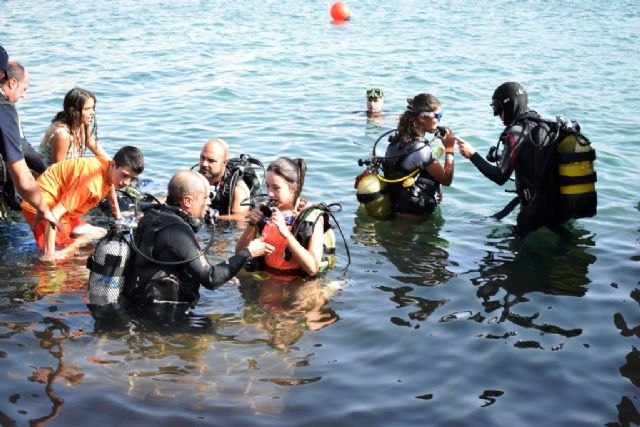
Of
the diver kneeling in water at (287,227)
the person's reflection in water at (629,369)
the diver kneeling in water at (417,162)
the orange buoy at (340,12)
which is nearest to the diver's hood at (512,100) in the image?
the diver kneeling in water at (417,162)

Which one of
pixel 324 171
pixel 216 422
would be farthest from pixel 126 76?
pixel 216 422

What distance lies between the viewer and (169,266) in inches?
210

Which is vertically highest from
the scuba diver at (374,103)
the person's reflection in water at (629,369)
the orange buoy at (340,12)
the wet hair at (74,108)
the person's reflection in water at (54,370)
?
the orange buoy at (340,12)

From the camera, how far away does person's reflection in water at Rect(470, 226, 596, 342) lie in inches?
244

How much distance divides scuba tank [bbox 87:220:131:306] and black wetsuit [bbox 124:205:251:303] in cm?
10

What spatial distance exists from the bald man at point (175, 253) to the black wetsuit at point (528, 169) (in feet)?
8.86

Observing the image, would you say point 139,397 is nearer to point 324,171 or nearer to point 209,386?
point 209,386

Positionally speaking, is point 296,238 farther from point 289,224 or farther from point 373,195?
point 373,195

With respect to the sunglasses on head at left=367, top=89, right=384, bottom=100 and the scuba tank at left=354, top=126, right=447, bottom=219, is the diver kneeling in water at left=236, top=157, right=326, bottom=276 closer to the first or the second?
the scuba tank at left=354, top=126, right=447, bottom=219

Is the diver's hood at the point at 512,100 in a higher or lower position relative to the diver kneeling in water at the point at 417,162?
higher

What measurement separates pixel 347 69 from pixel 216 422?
44.7 feet

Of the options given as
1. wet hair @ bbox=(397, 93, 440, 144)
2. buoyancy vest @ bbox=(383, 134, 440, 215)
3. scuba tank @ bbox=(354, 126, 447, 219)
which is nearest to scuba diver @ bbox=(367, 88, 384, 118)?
scuba tank @ bbox=(354, 126, 447, 219)

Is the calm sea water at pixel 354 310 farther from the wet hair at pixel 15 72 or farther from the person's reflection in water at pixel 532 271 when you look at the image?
the wet hair at pixel 15 72

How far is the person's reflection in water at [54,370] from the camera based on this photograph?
15.0 feet
